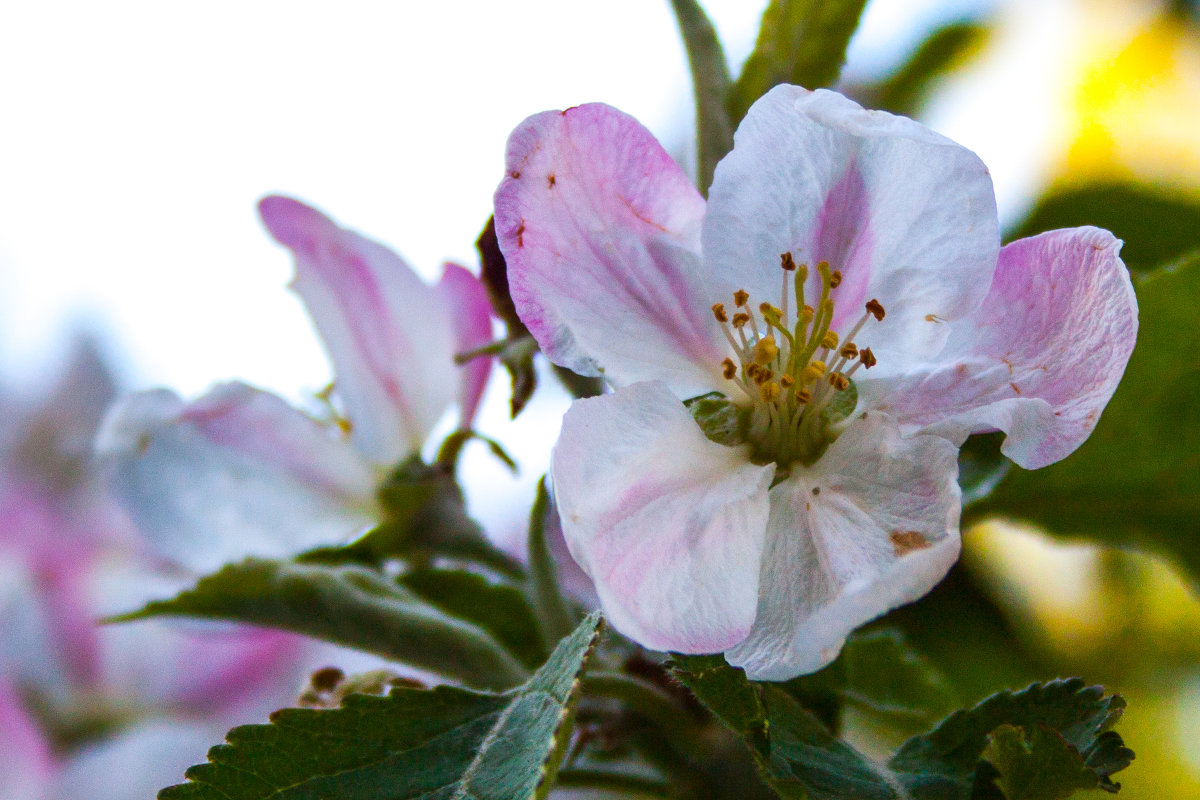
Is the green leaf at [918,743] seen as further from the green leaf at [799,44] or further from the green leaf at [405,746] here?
the green leaf at [799,44]

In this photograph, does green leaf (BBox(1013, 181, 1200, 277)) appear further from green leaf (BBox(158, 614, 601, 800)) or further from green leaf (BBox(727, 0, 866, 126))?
green leaf (BBox(158, 614, 601, 800))

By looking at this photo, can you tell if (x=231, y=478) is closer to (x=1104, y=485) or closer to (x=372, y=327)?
(x=372, y=327)

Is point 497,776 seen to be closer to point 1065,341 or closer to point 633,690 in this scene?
point 633,690

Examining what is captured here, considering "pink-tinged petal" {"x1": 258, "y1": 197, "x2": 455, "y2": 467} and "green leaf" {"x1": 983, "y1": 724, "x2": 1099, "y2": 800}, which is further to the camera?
"pink-tinged petal" {"x1": 258, "y1": 197, "x2": 455, "y2": 467}

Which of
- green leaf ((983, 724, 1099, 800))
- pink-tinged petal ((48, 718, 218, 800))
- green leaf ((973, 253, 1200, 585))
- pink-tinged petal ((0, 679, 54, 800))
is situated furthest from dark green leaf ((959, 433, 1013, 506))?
pink-tinged petal ((0, 679, 54, 800))

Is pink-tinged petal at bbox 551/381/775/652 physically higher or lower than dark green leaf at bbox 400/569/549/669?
higher
